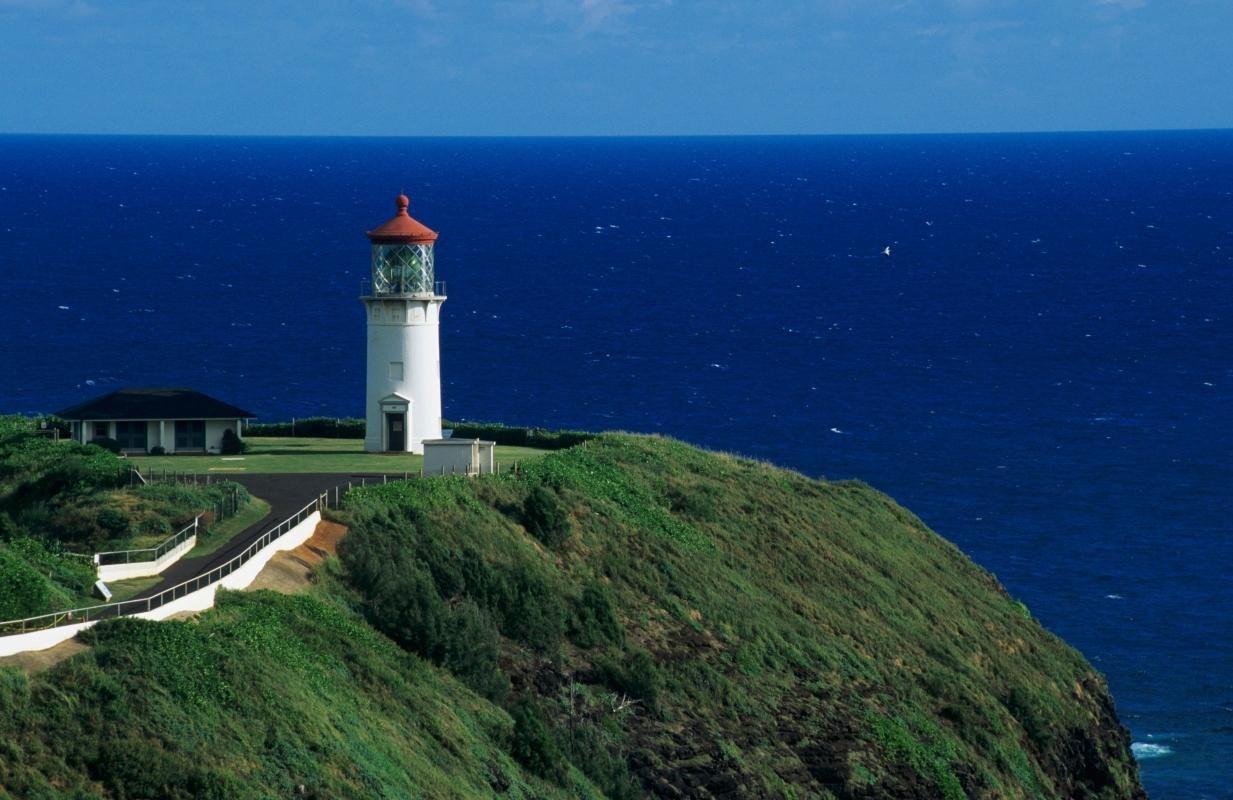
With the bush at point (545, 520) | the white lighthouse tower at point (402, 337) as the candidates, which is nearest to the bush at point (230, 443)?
the white lighthouse tower at point (402, 337)

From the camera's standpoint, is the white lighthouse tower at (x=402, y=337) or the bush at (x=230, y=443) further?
the bush at (x=230, y=443)

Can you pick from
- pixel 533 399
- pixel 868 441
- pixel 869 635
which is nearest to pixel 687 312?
pixel 533 399

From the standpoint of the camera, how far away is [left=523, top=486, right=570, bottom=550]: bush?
47500 millimetres

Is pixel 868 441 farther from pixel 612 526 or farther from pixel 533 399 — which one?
pixel 612 526

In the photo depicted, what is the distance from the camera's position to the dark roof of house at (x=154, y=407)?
5706 centimetres

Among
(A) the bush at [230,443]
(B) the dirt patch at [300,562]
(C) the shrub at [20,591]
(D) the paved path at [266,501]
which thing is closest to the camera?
(C) the shrub at [20,591]

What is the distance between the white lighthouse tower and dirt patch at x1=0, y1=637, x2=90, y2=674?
80.9 feet

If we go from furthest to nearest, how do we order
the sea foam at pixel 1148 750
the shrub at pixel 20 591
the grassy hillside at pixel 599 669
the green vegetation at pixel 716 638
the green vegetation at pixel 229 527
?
the sea foam at pixel 1148 750
the green vegetation at pixel 229 527
the green vegetation at pixel 716 638
the shrub at pixel 20 591
the grassy hillside at pixel 599 669

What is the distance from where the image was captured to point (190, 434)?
57688 millimetres

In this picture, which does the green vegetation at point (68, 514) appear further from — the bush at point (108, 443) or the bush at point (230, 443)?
the bush at point (230, 443)

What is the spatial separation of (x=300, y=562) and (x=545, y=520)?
812 centimetres

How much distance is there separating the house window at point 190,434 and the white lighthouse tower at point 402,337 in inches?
178

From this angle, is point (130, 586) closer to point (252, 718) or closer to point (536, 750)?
point (536, 750)

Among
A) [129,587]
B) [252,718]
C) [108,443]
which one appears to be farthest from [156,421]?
Result: [252,718]
